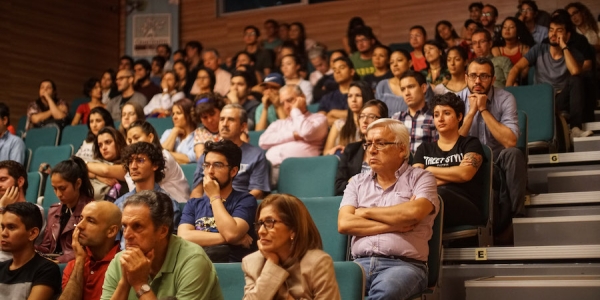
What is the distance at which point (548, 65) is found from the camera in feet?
15.8

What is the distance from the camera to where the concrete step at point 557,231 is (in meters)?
3.09

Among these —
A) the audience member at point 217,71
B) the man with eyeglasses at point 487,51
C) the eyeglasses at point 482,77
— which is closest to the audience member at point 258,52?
the audience member at point 217,71

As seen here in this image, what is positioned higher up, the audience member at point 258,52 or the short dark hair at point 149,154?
the audience member at point 258,52

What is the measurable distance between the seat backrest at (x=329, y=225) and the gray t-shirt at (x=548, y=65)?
2.34 meters

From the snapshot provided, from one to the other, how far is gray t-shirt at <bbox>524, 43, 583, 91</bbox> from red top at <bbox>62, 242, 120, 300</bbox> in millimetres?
3094

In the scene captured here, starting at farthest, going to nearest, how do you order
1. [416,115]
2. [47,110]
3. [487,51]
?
[47,110] → [487,51] → [416,115]

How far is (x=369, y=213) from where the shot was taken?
8.63ft

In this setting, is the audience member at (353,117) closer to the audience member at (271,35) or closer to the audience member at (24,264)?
the audience member at (24,264)

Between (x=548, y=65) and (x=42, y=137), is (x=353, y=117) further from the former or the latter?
(x=42, y=137)

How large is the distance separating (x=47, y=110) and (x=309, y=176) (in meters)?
3.32

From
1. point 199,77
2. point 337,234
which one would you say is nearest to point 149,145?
point 337,234

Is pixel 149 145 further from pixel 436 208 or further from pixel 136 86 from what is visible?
pixel 136 86

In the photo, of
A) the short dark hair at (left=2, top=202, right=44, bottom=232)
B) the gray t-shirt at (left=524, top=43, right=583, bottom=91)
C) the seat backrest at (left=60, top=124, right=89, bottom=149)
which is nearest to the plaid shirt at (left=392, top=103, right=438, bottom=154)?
the gray t-shirt at (left=524, top=43, right=583, bottom=91)

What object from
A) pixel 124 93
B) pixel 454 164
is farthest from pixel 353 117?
pixel 124 93
